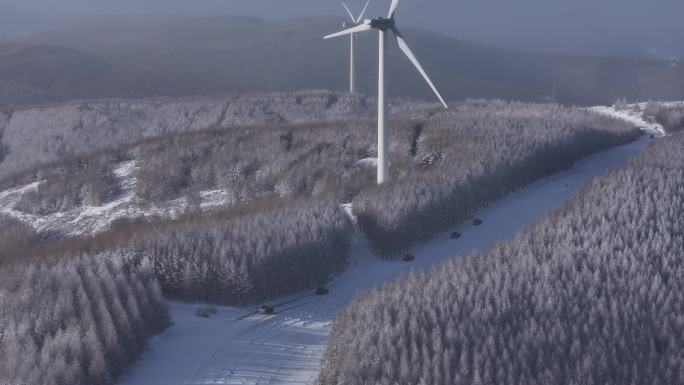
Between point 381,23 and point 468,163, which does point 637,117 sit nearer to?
point 468,163

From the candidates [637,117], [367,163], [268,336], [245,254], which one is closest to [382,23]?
[367,163]

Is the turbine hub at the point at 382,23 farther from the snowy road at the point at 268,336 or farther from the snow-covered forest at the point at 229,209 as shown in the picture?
the snowy road at the point at 268,336

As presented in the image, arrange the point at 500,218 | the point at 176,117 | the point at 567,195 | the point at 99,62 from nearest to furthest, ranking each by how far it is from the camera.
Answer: the point at 500,218, the point at 567,195, the point at 176,117, the point at 99,62

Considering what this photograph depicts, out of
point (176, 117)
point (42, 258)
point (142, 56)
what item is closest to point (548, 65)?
point (142, 56)

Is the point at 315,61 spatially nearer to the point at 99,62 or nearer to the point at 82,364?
the point at 99,62

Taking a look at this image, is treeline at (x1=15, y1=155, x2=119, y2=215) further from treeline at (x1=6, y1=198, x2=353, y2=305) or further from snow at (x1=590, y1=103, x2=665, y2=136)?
snow at (x1=590, y1=103, x2=665, y2=136)

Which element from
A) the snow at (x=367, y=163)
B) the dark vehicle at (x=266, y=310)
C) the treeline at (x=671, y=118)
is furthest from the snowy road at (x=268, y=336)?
the treeline at (x=671, y=118)
